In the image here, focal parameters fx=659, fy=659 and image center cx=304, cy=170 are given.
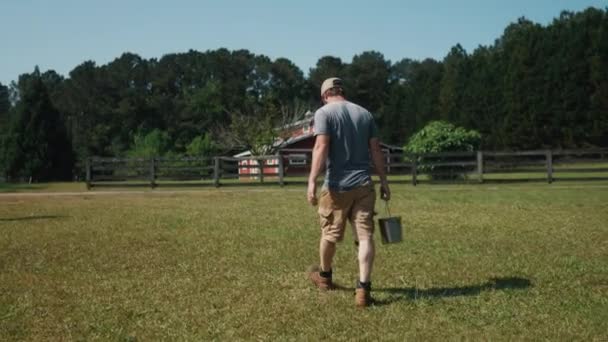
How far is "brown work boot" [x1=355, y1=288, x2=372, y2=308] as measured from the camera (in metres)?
5.33

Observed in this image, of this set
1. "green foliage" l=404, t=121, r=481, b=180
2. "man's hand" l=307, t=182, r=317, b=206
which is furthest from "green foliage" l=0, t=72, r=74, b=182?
"man's hand" l=307, t=182, r=317, b=206

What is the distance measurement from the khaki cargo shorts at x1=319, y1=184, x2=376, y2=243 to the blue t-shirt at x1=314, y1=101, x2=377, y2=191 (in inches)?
2.8

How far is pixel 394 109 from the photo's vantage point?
3214 inches

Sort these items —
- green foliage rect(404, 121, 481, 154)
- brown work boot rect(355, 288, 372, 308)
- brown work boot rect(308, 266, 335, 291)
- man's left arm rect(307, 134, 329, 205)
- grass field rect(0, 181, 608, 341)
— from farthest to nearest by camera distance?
green foliage rect(404, 121, 481, 154) → brown work boot rect(308, 266, 335, 291) → man's left arm rect(307, 134, 329, 205) → brown work boot rect(355, 288, 372, 308) → grass field rect(0, 181, 608, 341)

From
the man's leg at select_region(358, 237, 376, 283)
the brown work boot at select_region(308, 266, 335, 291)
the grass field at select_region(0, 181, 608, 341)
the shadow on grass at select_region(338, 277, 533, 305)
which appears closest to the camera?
the grass field at select_region(0, 181, 608, 341)

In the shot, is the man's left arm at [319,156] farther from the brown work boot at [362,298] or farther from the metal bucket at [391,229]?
the brown work boot at [362,298]

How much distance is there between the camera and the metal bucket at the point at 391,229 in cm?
588

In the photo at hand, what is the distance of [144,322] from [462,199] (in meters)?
13.6

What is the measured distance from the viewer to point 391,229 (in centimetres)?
590

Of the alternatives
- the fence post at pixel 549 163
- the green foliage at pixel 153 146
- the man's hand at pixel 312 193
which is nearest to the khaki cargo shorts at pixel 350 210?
the man's hand at pixel 312 193

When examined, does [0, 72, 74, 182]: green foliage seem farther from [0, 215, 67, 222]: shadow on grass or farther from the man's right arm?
the man's right arm

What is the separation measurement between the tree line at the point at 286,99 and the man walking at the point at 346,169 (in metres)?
43.8

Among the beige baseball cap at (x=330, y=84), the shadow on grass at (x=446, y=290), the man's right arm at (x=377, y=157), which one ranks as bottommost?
the shadow on grass at (x=446, y=290)

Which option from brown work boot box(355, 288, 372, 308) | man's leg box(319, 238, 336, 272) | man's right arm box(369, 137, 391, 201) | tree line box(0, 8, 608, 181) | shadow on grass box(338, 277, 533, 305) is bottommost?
shadow on grass box(338, 277, 533, 305)
